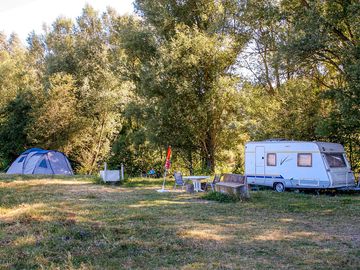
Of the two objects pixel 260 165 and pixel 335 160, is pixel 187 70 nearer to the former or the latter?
pixel 260 165

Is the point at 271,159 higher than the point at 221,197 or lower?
higher

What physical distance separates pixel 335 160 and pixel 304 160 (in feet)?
4.27

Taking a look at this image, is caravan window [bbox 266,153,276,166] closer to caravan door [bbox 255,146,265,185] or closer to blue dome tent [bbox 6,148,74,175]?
caravan door [bbox 255,146,265,185]

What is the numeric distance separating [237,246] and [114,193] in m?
8.97

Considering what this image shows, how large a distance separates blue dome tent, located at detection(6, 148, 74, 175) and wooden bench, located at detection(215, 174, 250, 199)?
13.8 metres

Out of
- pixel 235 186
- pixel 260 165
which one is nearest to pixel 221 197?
pixel 235 186

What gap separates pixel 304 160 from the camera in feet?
52.0

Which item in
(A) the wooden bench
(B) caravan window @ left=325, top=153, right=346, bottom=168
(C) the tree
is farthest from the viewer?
(C) the tree

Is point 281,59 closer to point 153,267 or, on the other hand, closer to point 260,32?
point 260,32

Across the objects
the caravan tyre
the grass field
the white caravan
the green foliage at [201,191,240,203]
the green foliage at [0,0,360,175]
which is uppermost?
the green foliage at [0,0,360,175]

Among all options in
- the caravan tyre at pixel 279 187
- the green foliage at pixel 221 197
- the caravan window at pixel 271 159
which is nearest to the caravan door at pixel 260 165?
the caravan window at pixel 271 159

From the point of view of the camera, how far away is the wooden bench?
12859mm

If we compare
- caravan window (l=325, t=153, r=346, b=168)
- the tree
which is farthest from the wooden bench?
the tree

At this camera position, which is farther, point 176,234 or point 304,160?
point 304,160
